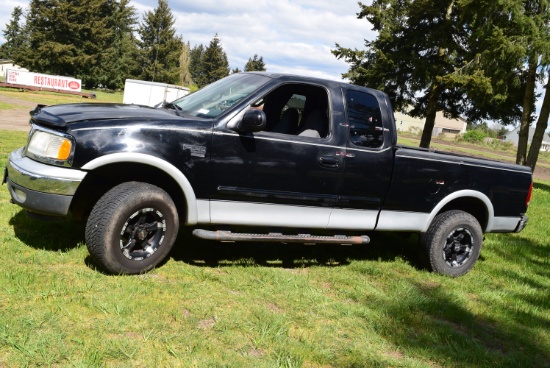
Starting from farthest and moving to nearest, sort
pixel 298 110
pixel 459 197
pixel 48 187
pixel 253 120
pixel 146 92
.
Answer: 1. pixel 146 92
2. pixel 459 197
3. pixel 298 110
4. pixel 253 120
5. pixel 48 187

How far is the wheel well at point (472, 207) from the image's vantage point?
225 inches

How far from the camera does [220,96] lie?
490cm

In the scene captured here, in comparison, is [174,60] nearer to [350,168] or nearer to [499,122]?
[499,122]

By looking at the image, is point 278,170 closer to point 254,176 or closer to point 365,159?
point 254,176

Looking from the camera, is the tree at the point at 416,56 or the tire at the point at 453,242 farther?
the tree at the point at 416,56

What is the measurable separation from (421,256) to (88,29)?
67.9 meters

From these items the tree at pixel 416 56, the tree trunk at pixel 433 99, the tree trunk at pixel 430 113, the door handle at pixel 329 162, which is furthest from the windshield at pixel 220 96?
the tree trunk at pixel 430 113

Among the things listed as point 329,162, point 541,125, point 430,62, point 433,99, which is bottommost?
point 329,162

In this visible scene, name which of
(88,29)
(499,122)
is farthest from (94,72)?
(499,122)

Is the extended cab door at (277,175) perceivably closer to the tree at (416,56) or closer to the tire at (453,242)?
the tire at (453,242)

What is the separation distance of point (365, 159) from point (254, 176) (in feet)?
4.13

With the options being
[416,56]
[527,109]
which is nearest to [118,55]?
[416,56]

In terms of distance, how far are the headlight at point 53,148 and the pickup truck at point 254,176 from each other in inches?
0.4

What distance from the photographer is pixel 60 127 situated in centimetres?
388
